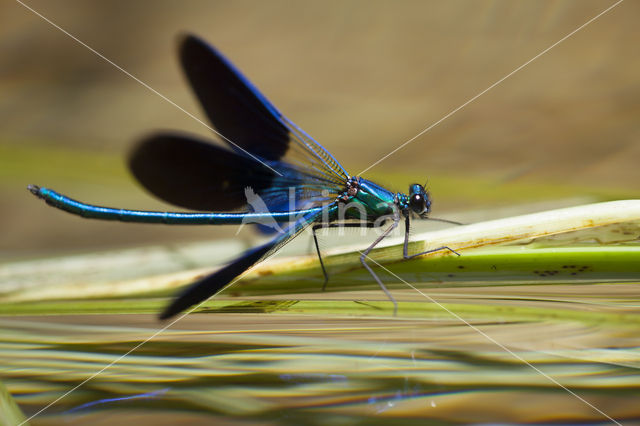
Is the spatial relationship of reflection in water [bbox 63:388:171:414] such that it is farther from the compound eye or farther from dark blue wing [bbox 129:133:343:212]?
the compound eye

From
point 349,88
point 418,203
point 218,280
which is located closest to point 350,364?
point 218,280

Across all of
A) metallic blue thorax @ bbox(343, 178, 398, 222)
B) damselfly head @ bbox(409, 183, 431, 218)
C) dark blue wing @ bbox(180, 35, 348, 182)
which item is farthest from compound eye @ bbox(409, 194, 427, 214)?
dark blue wing @ bbox(180, 35, 348, 182)

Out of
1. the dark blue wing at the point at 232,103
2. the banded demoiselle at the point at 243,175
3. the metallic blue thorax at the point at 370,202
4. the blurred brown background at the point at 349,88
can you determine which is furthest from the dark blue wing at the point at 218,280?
the blurred brown background at the point at 349,88

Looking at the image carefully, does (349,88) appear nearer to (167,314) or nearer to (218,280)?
(218,280)

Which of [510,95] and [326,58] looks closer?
[510,95]

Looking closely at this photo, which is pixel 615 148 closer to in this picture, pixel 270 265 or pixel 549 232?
pixel 549 232

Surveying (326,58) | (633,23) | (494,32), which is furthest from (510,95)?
(326,58)
